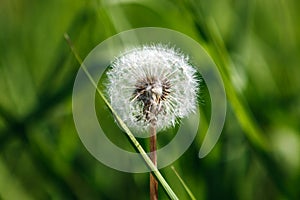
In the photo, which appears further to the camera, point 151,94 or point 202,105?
point 202,105

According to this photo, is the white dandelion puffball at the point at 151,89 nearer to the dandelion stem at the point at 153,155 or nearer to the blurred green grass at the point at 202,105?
the dandelion stem at the point at 153,155

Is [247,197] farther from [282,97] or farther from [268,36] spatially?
[268,36]

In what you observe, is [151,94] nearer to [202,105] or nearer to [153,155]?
[153,155]

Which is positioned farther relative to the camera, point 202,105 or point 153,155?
point 202,105

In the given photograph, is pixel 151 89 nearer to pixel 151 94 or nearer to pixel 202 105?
pixel 151 94

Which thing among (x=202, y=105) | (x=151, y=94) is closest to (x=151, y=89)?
(x=151, y=94)

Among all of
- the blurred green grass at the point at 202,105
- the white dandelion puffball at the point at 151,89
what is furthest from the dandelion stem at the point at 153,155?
the blurred green grass at the point at 202,105

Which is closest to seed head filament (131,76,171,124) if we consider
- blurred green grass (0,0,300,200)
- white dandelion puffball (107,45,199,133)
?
white dandelion puffball (107,45,199,133)
